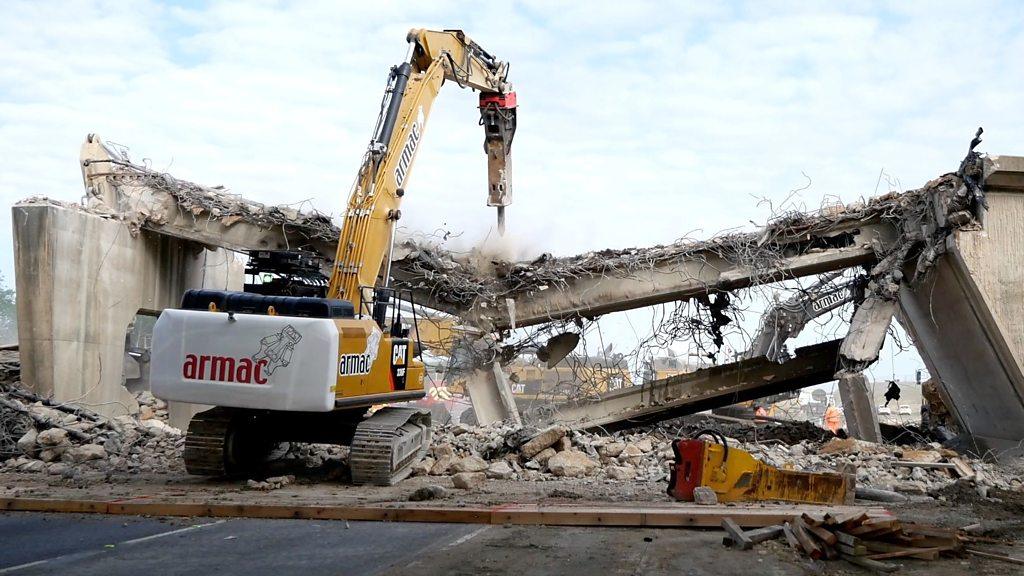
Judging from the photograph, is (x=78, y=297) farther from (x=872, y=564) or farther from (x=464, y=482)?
(x=872, y=564)

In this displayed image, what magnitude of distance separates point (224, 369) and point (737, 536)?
16.0 ft

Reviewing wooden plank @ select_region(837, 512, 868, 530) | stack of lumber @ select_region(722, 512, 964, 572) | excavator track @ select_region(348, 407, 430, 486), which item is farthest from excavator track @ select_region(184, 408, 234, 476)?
wooden plank @ select_region(837, 512, 868, 530)

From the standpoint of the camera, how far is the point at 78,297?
42.9ft

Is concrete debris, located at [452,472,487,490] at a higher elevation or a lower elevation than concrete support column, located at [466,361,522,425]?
lower

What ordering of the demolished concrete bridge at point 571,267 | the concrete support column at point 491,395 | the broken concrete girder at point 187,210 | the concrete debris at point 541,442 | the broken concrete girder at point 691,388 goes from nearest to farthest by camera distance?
the concrete debris at point 541,442 → the demolished concrete bridge at point 571,267 → the broken concrete girder at point 187,210 → the concrete support column at point 491,395 → the broken concrete girder at point 691,388

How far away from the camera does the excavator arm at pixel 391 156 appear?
10148mm

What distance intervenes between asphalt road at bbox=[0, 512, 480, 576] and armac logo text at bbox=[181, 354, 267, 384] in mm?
1617

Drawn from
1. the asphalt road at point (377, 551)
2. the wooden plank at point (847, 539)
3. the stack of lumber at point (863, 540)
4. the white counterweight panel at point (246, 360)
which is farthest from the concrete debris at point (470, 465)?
the wooden plank at point (847, 539)

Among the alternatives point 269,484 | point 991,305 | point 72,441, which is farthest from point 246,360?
point 991,305

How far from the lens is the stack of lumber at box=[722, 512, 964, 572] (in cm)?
561

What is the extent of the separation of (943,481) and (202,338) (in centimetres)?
797

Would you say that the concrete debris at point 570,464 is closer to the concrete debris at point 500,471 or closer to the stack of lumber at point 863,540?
the concrete debris at point 500,471

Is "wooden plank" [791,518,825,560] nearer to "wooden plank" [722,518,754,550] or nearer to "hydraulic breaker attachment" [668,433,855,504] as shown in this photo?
"wooden plank" [722,518,754,550]

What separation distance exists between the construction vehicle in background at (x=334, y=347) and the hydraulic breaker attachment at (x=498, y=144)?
0.88 meters
